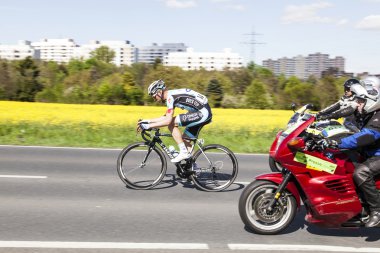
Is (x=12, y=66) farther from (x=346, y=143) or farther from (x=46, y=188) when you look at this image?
(x=346, y=143)

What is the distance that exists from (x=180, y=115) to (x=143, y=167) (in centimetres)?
105

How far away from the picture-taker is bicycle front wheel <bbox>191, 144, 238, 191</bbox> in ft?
25.8

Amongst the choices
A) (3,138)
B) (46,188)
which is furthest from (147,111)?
(46,188)

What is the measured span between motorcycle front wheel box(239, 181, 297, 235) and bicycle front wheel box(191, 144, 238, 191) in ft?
8.02

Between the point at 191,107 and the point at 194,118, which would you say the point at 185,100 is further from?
the point at 194,118

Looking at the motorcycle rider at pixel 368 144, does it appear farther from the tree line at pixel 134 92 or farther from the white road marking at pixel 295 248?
the tree line at pixel 134 92

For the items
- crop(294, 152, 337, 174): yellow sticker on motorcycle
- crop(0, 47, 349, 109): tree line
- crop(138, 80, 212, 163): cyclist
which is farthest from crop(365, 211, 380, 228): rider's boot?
crop(0, 47, 349, 109): tree line

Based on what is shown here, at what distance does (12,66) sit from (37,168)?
97.2 feet

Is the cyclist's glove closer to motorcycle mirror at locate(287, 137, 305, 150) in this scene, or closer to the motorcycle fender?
the motorcycle fender

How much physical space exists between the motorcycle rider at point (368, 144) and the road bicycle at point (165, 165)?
3.01m

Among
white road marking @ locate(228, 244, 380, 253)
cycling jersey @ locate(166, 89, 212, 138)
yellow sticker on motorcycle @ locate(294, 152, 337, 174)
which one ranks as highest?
cycling jersey @ locate(166, 89, 212, 138)

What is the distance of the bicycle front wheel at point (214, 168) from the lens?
7.86 m

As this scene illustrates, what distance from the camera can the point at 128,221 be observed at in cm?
585

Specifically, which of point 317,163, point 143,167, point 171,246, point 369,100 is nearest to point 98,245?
point 171,246
